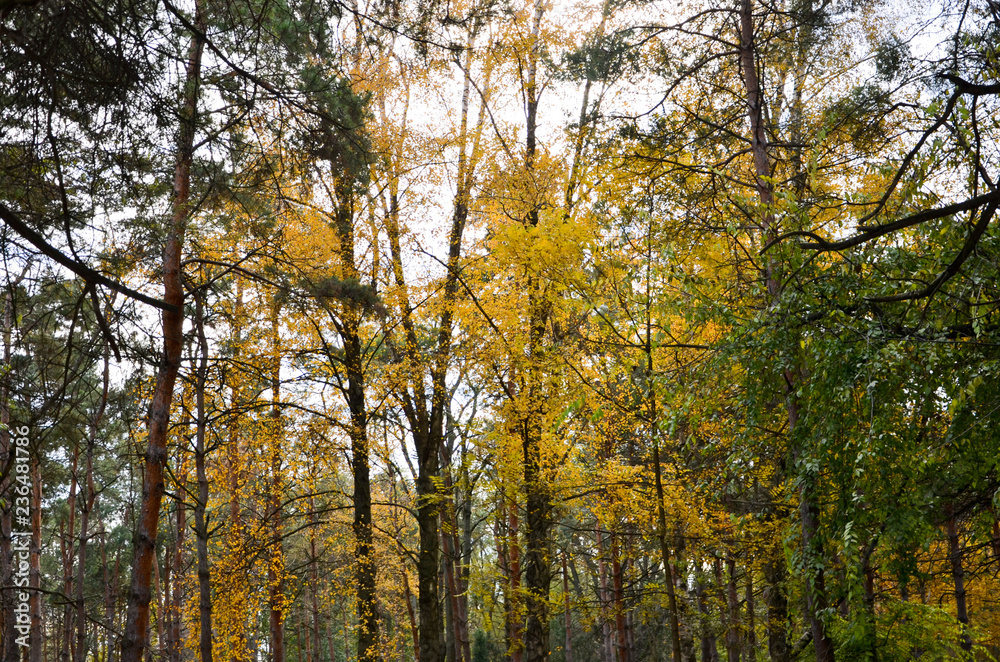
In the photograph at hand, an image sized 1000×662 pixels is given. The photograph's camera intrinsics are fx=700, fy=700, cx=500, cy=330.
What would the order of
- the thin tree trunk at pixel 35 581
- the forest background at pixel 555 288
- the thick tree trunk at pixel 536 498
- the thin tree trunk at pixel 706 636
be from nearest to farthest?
the forest background at pixel 555 288 < the thick tree trunk at pixel 536 498 < the thin tree trunk at pixel 706 636 < the thin tree trunk at pixel 35 581

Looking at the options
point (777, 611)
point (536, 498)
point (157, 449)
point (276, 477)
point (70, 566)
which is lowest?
point (777, 611)

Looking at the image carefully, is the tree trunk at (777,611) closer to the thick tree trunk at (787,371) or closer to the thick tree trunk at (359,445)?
the thick tree trunk at (787,371)

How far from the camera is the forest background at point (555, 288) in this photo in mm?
3943

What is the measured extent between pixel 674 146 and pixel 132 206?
209 inches

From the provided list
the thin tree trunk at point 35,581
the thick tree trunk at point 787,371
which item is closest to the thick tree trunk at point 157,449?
the thick tree trunk at point 787,371

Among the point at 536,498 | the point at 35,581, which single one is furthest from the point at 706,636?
the point at 35,581

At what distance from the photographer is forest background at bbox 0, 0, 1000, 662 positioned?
394cm

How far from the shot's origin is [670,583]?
22.0 ft

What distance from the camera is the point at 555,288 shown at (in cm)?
844

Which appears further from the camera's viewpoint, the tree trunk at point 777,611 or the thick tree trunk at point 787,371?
the tree trunk at point 777,611

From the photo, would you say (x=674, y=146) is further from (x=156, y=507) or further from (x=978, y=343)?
(x=156, y=507)

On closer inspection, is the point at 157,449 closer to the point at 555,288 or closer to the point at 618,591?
the point at 555,288

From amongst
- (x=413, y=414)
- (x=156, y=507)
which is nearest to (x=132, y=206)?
(x=156, y=507)

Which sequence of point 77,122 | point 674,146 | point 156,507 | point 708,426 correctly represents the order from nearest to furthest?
point 77,122 → point 156,507 → point 674,146 → point 708,426
